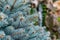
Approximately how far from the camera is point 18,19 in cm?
203

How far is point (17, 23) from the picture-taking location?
2088mm

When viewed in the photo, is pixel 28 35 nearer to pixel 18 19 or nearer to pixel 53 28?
pixel 18 19

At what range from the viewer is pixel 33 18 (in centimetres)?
214

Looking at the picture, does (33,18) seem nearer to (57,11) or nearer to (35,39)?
(35,39)

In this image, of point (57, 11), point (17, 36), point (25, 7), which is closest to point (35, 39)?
point (17, 36)

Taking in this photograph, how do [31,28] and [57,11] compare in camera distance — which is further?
[57,11]

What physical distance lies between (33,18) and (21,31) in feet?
0.69

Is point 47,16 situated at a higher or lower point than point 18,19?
lower

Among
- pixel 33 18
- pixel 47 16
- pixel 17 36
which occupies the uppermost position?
pixel 33 18

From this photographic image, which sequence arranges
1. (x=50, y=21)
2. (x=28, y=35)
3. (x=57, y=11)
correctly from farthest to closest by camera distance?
(x=57, y=11) → (x=50, y=21) → (x=28, y=35)

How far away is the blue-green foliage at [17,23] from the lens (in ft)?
6.64

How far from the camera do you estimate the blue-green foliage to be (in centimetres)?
203

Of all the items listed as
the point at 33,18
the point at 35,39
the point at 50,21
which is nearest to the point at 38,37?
the point at 35,39

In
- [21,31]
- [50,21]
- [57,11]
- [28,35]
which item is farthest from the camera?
[57,11]
